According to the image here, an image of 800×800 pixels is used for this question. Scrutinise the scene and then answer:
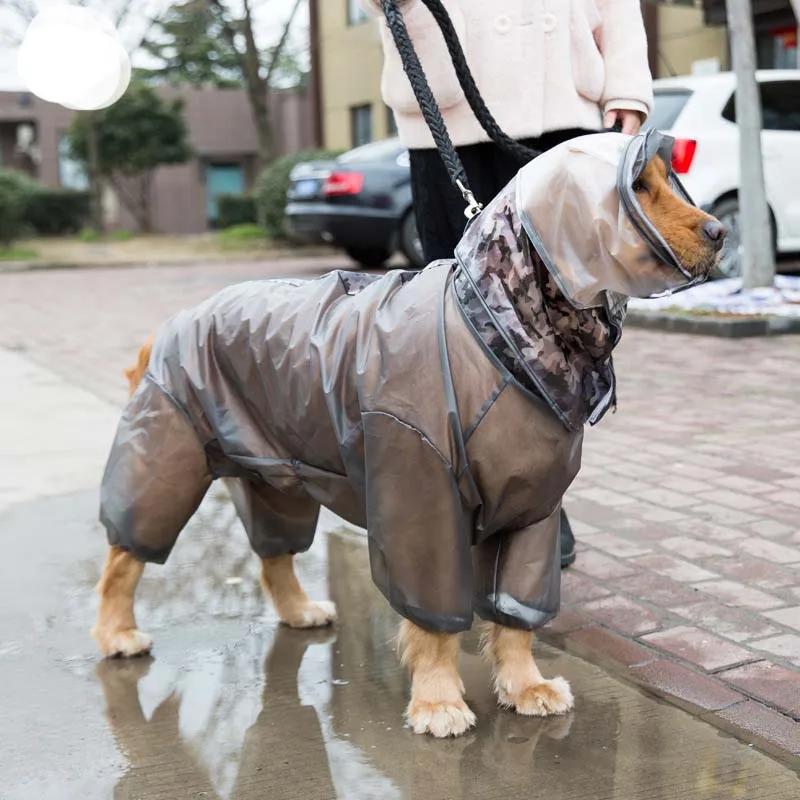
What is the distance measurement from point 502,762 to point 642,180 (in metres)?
1.33

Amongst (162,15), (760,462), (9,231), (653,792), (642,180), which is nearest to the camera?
(642,180)

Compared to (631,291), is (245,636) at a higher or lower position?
lower

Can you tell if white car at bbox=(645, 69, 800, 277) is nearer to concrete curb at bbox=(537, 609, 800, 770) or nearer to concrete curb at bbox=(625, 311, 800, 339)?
concrete curb at bbox=(625, 311, 800, 339)

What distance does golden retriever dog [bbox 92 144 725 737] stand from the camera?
240cm

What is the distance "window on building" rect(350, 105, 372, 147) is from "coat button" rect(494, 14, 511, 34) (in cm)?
2182

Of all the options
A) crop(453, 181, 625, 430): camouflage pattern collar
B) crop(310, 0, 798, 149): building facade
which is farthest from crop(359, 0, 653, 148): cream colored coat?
crop(310, 0, 798, 149): building facade

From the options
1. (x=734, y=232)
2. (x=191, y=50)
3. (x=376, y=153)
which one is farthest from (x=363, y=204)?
(x=191, y=50)

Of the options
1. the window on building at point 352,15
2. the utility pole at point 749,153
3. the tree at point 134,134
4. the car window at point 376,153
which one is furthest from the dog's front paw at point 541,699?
the tree at point 134,134

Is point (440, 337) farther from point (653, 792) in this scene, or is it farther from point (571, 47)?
point (571, 47)

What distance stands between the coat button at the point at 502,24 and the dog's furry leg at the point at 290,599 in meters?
1.71

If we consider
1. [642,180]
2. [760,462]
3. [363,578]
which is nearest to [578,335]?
[642,180]

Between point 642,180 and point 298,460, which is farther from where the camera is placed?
point 298,460

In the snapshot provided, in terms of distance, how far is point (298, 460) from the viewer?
10.2 ft

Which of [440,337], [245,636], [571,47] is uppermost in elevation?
[571,47]
